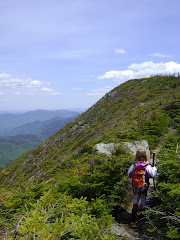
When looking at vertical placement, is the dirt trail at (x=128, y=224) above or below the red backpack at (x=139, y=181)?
below

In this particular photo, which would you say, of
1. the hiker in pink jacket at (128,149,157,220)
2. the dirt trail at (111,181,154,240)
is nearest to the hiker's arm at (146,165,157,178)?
the hiker in pink jacket at (128,149,157,220)

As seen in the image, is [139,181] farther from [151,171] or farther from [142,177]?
[151,171]

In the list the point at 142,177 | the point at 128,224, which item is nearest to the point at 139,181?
the point at 142,177

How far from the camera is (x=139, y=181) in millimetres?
5066

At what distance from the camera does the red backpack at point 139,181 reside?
16.5 feet

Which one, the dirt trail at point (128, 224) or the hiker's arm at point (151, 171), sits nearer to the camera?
the dirt trail at point (128, 224)

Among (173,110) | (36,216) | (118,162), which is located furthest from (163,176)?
(173,110)

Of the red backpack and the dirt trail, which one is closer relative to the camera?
the dirt trail

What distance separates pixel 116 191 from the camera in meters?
5.46

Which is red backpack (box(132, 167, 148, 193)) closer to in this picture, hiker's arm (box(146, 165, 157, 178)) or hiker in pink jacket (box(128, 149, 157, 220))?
hiker in pink jacket (box(128, 149, 157, 220))

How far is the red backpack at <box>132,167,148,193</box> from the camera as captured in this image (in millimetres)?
5031

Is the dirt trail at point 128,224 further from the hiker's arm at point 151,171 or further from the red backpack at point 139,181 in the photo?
the hiker's arm at point 151,171

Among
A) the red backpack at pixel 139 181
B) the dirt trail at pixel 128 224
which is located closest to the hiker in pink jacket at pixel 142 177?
the red backpack at pixel 139 181

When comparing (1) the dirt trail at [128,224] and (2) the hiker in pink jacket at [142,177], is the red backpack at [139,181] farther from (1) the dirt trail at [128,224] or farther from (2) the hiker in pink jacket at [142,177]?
(1) the dirt trail at [128,224]
